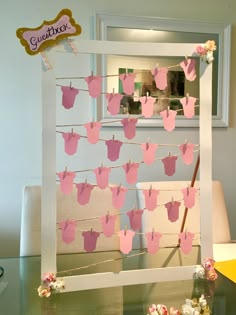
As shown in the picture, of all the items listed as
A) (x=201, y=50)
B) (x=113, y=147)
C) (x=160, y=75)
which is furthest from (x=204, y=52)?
(x=113, y=147)

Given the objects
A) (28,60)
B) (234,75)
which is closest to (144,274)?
(28,60)

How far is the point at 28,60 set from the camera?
1.84 m

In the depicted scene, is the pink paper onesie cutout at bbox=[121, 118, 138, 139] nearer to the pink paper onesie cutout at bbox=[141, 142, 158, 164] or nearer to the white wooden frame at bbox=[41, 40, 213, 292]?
the pink paper onesie cutout at bbox=[141, 142, 158, 164]

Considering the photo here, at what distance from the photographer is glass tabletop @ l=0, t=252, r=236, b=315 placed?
0.94 metres

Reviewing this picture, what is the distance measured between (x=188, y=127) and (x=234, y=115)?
318mm

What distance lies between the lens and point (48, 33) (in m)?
0.92

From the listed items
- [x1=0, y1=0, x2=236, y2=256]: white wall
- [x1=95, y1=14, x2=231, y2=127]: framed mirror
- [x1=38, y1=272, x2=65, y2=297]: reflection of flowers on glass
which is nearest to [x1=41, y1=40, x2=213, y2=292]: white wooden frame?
[x1=38, y1=272, x2=65, y2=297]: reflection of flowers on glass

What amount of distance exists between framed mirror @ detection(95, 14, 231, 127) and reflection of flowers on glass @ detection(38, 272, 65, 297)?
1022mm

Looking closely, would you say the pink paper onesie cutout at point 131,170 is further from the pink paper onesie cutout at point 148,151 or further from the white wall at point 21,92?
the white wall at point 21,92

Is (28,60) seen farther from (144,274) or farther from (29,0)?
(144,274)

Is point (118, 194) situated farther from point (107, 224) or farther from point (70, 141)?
point (70, 141)

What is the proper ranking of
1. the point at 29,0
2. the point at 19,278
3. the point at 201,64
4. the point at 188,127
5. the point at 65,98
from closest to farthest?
the point at 65,98
the point at 201,64
the point at 19,278
the point at 29,0
the point at 188,127

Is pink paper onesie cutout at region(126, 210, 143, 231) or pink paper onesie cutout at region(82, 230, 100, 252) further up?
pink paper onesie cutout at region(126, 210, 143, 231)

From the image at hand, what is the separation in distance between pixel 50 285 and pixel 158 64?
134 centimetres
